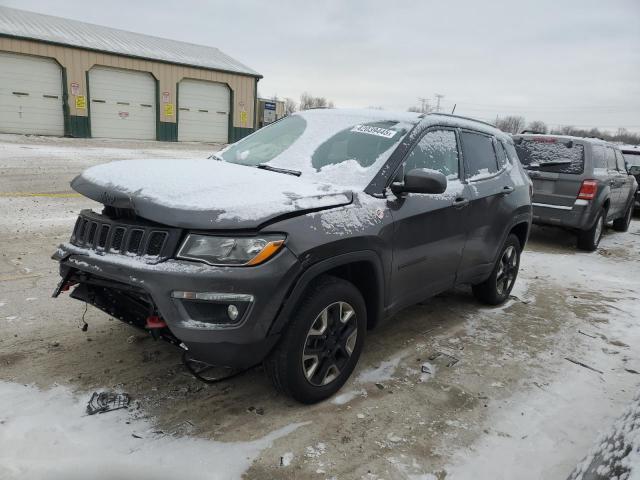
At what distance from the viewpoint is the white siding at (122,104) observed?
22.5 m

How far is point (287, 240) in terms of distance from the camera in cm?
258

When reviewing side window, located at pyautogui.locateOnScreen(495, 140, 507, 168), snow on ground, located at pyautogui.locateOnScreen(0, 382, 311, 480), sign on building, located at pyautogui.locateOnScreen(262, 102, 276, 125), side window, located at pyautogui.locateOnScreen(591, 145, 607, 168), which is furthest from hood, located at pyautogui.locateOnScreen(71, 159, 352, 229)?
sign on building, located at pyautogui.locateOnScreen(262, 102, 276, 125)

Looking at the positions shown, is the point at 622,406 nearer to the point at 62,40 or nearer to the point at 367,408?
the point at 367,408

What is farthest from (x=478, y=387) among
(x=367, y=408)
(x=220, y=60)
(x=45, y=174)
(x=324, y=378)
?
(x=220, y=60)

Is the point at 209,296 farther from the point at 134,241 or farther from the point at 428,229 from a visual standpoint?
the point at 428,229

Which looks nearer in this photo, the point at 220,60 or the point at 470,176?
the point at 470,176

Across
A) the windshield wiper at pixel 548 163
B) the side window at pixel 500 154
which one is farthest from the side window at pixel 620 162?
the side window at pixel 500 154

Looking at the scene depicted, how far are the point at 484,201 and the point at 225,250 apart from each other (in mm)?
2709

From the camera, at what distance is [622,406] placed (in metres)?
3.35

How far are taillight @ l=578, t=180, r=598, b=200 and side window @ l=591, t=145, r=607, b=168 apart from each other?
334 millimetres

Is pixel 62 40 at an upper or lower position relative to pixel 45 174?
upper

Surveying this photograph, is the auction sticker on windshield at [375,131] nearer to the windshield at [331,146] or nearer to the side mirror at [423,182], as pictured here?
the windshield at [331,146]

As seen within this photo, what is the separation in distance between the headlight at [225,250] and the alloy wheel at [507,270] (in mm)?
3278

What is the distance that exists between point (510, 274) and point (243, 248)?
3701 mm
